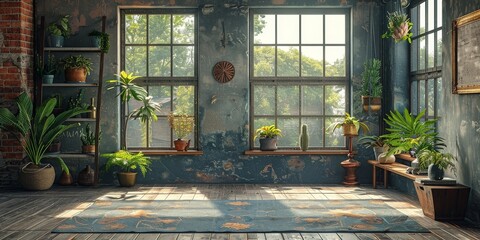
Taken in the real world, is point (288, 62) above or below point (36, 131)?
above

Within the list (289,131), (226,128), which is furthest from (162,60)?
(289,131)

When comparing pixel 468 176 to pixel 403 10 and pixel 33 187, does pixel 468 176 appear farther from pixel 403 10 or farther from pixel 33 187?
pixel 33 187

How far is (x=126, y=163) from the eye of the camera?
879 cm

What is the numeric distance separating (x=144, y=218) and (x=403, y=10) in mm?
4843

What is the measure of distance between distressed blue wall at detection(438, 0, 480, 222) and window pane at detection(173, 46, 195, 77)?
3.90m

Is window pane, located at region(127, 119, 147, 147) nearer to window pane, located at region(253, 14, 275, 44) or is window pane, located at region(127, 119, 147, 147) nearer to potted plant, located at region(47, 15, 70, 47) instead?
potted plant, located at region(47, 15, 70, 47)

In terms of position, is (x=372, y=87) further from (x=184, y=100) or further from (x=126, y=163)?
(x=126, y=163)

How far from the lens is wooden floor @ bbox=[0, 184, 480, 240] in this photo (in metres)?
5.62

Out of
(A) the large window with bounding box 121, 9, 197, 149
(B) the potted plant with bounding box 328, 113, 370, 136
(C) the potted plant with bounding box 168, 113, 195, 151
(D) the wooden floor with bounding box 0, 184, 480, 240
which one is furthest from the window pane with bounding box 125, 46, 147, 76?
(B) the potted plant with bounding box 328, 113, 370, 136

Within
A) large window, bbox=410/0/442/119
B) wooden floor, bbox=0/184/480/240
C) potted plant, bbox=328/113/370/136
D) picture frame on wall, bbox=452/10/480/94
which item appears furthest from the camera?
potted plant, bbox=328/113/370/136

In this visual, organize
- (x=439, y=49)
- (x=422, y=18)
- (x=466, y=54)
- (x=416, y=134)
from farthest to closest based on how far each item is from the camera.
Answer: (x=422, y=18) → (x=439, y=49) → (x=416, y=134) → (x=466, y=54)

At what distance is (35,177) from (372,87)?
5.00m

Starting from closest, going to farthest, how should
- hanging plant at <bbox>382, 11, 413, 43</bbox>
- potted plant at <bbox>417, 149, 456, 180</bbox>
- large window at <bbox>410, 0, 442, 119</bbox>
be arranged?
potted plant at <bbox>417, 149, 456, 180</bbox> < large window at <bbox>410, 0, 442, 119</bbox> < hanging plant at <bbox>382, 11, 413, 43</bbox>

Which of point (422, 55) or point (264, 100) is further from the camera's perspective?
point (264, 100)
